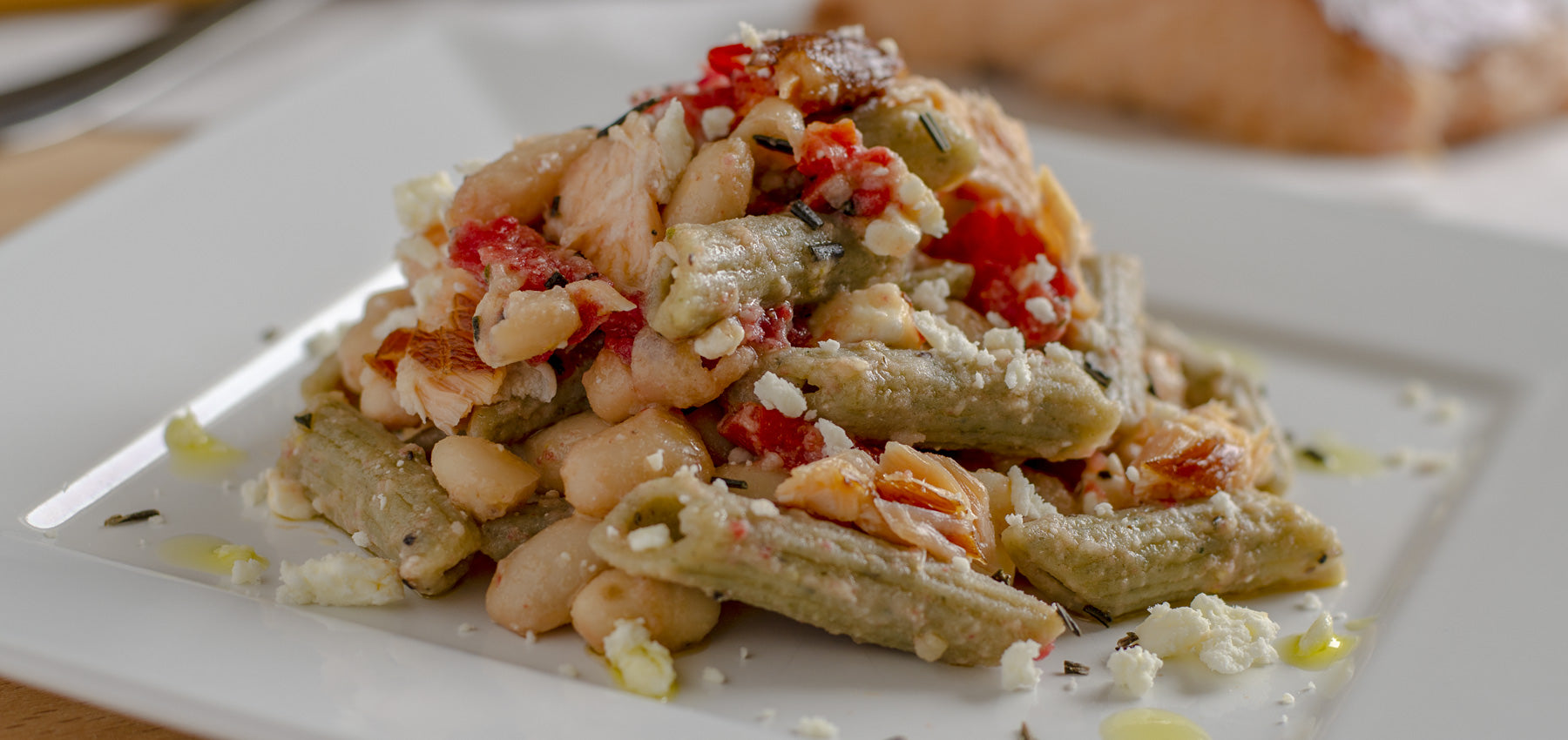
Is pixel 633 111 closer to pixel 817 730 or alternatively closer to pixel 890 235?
pixel 890 235

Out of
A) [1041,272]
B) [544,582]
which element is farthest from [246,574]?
[1041,272]

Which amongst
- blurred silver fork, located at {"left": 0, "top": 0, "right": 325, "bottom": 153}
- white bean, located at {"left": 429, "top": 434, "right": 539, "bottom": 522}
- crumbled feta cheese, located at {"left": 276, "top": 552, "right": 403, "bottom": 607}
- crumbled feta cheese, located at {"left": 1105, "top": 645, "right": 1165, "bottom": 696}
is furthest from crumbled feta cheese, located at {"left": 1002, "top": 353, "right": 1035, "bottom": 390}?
blurred silver fork, located at {"left": 0, "top": 0, "right": 325, "bottom": 153}

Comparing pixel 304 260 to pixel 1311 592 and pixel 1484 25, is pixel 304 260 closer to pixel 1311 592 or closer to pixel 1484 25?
pixel 1311 592

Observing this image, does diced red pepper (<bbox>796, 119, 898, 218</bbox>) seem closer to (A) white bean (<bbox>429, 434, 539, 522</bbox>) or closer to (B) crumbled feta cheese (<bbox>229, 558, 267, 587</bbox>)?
(A) white bean (<bbox>429, 434, 539, 522</bbox>)

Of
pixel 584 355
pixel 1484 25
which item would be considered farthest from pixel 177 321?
pixel 1484 25

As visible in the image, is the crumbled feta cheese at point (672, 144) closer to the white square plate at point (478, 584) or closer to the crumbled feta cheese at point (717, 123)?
the crumbled feta cheese at point (717, 123)

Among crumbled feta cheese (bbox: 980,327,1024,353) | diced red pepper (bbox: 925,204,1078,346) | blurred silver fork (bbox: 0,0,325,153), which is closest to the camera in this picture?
crumbled feta cheese (bbox: 980,327,1024,353)
